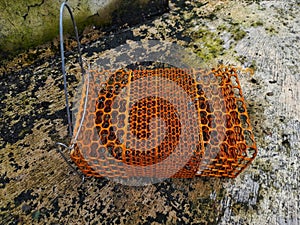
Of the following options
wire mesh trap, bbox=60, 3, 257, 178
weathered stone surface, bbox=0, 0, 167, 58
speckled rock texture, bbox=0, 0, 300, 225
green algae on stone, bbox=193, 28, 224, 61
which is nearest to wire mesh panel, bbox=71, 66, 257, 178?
wire mesh trap, bbox=60, 3, 257, 178

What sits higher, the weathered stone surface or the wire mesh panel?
the weathered stone surface

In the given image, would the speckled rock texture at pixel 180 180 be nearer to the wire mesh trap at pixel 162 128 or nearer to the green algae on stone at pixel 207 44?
the green algae on stone at pixel 207 44

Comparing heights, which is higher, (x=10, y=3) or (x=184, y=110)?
(x=10, y=3)

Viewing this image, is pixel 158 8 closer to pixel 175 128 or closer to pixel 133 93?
pixel 133 93

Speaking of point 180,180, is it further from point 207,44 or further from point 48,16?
point 48,16

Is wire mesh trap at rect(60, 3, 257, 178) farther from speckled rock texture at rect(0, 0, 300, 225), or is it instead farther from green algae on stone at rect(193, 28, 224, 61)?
green algae on stone at rect(193, 28, 224, 61)

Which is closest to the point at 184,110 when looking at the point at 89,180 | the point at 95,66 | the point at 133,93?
the point at 133,93
